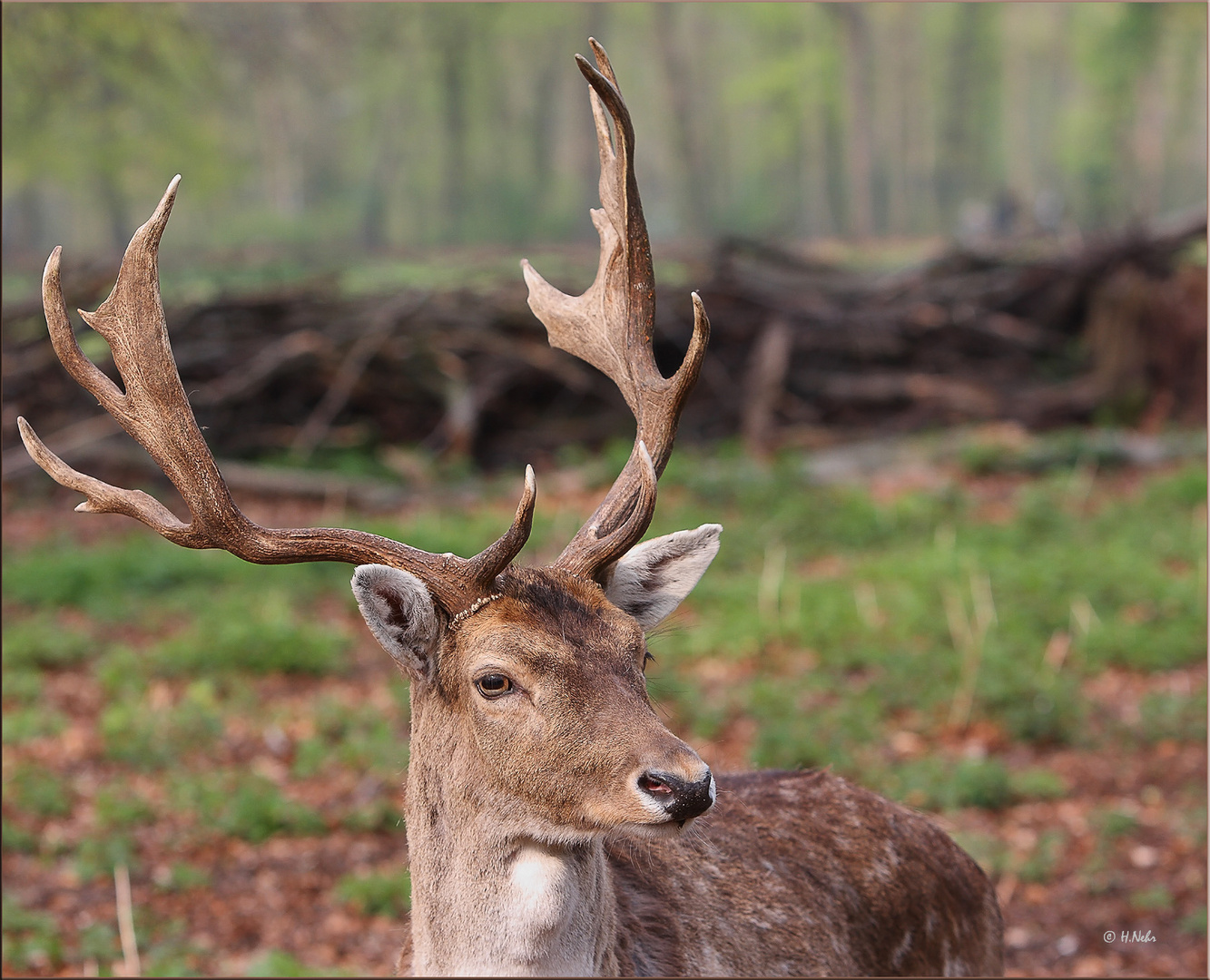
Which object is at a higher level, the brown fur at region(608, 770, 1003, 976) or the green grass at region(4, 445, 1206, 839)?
the brown fur at region(608, 770, 1003, 976)

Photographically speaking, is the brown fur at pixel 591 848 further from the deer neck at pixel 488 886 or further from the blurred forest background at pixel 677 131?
the blurred forest background at pixel 677 131

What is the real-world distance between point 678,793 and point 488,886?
0.62m

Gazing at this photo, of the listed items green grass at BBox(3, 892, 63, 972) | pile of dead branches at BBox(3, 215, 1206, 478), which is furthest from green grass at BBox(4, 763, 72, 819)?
pile of dead branches at BBox(3, 215, 1206, 478)

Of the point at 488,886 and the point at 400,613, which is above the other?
the point at 400,613

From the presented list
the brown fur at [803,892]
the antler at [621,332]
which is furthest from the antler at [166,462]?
the brown fur at [803,892]

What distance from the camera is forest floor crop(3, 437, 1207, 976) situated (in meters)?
5.16

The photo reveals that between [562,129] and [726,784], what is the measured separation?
40.9 m

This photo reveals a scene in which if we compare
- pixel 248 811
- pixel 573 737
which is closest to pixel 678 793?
pixel 573 737

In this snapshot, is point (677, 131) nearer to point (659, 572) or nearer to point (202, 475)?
point (659, 572)

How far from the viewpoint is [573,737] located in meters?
2.68

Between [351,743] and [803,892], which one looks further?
[351,743]

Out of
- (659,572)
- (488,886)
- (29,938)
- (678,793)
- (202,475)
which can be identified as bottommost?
(29,938)

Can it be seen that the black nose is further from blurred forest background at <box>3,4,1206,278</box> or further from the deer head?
blurred forest background at <box>3,4,1206,278</box>

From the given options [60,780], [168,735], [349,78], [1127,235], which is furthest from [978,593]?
[349,78]
